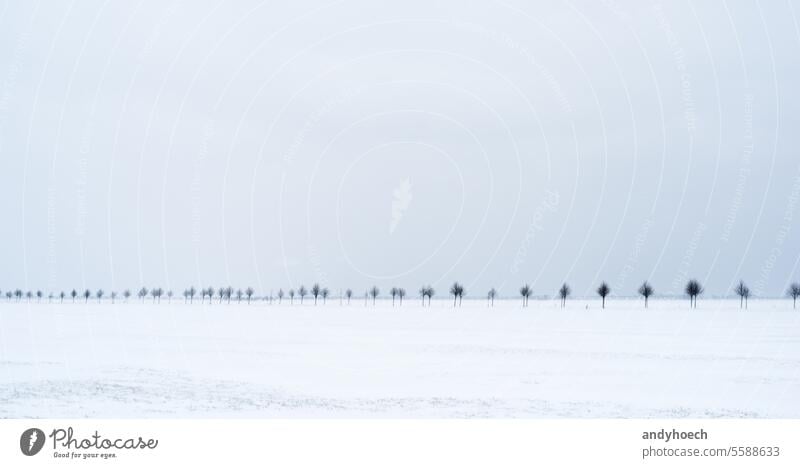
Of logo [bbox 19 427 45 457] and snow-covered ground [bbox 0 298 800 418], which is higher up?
logo [bbox 19 427 45 457]

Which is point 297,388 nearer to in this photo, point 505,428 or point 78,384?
point 78,384

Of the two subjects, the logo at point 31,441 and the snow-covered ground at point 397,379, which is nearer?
the logo at point 31,441

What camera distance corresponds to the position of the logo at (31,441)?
14.2 m

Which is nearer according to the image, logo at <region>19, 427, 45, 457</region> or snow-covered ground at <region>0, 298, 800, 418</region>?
logo at <region>19, 427, 45, 457</region>

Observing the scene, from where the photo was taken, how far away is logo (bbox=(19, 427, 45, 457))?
14242mm

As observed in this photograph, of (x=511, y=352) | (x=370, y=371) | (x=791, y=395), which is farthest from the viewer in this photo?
(x=511, y=352)

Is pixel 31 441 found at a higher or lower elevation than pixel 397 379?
higher

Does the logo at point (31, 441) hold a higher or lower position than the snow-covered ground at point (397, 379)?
→ higher

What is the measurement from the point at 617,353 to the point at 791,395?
14.6 metres

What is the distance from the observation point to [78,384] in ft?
75.7

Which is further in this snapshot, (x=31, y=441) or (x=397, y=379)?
(x=397, y=379)

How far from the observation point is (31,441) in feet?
47.0

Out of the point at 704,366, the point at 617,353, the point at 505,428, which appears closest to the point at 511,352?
the point at 617,353

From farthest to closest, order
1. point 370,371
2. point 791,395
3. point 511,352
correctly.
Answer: point 511,352 < point 370,371 < point 791,395
